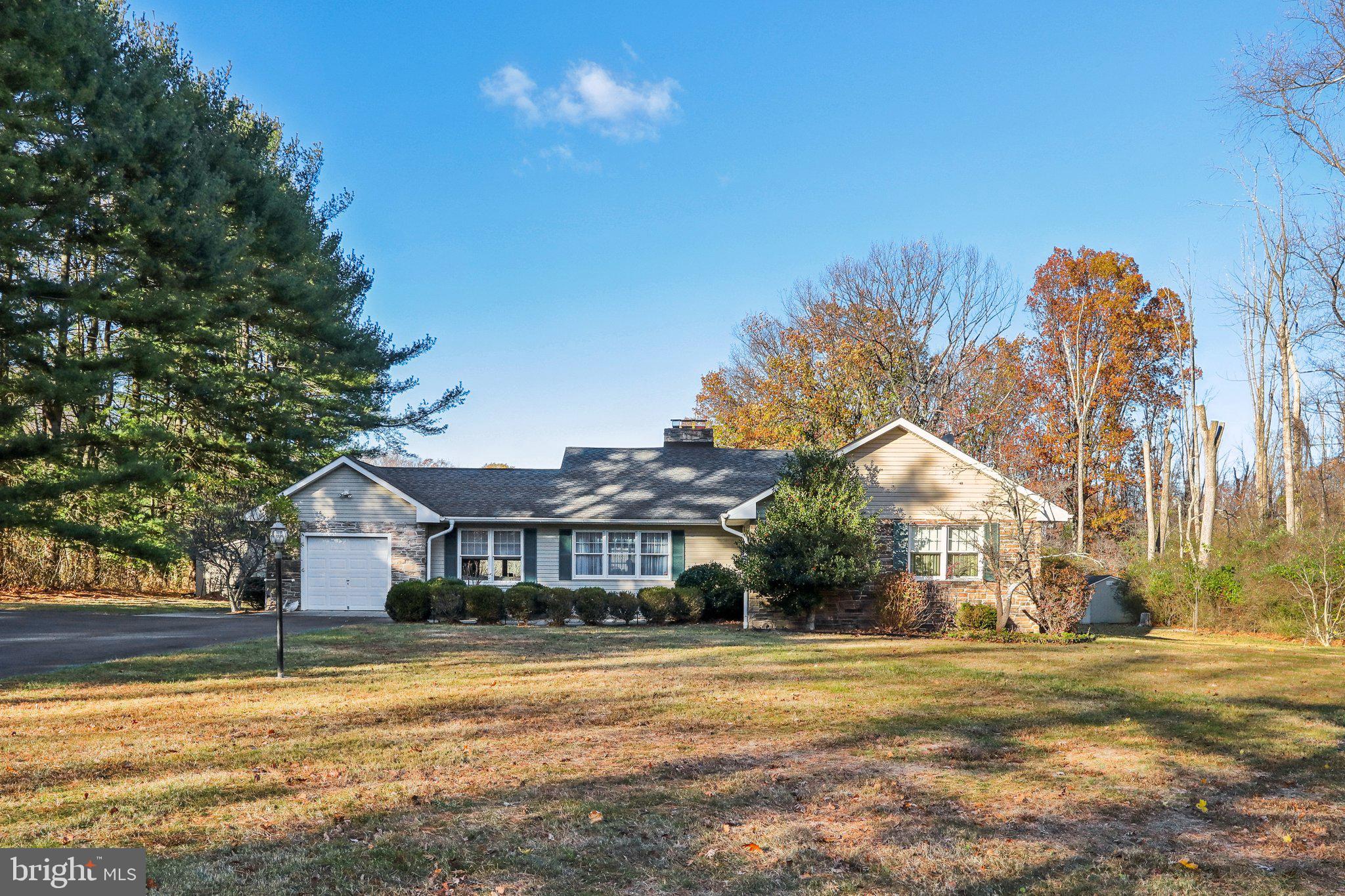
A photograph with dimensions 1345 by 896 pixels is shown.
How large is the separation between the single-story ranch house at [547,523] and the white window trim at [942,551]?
0.17ft

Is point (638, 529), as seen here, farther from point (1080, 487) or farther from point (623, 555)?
point (1080, 487)

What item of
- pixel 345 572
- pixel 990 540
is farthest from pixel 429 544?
pixel 990 540

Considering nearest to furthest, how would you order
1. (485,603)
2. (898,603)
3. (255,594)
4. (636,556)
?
1. (898,603)
2. (485,603)
3. (636,556)
4. (255,594)

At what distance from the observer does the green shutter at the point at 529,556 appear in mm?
22219

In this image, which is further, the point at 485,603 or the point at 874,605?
the point at 485,603

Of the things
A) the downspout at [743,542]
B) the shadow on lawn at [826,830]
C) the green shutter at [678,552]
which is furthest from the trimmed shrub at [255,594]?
the shadow on lawn at [826,830]

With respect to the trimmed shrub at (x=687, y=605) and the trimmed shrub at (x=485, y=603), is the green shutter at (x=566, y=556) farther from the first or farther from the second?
the trimmed shrub at (x=687, y=605)

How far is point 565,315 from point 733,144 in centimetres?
829

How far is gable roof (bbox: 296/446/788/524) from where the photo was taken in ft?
72.9

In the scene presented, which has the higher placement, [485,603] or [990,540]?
[990,540]

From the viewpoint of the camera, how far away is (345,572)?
72.8ft

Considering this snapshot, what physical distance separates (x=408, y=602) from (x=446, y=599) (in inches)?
31.4

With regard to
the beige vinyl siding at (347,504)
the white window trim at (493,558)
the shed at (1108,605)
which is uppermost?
the beige vinyl siding at (347,504)

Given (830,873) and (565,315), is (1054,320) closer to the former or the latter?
(565,315)
